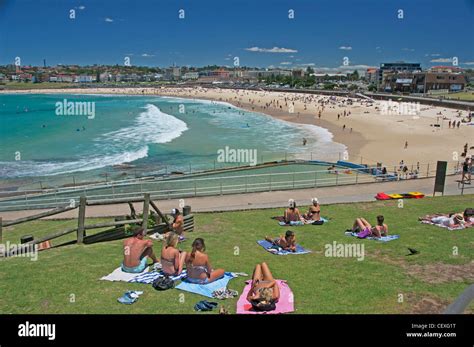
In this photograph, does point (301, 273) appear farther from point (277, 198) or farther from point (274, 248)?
point (277, 198)

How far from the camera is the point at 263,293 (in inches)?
269

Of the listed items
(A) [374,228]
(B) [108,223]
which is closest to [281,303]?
(A) [374,228]

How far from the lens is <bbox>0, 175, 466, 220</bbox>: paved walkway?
16.1 m

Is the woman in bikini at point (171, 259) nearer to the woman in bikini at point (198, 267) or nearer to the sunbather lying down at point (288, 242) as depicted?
the woman in bikini at point (198, 267)

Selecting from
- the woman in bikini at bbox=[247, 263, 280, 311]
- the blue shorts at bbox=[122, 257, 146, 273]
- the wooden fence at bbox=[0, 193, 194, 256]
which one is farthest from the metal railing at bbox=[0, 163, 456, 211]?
the woman in bikini at bbox=[247, 263, 280, 311]

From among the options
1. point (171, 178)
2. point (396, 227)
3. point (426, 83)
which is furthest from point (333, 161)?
point (426, 83)

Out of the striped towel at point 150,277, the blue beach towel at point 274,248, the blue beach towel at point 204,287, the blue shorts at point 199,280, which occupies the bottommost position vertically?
the blue beach towel at point 274,248

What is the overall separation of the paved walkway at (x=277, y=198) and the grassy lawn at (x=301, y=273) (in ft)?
9.92

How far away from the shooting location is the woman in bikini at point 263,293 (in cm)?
682

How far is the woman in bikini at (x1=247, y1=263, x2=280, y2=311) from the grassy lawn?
1.43 ft

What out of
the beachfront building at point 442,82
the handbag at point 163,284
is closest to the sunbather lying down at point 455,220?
the handbag at point 163,284

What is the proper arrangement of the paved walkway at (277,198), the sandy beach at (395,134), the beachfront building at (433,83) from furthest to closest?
the beachfront building at (433,83), the sandy beach at (395,134), the paved walkway at (277,198)

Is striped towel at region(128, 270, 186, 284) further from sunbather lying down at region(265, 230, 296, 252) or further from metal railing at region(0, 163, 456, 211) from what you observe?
metal railing at region(0, 163, 456, 211)

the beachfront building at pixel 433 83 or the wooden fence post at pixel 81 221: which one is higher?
the beachfront building at pixel 433 83
